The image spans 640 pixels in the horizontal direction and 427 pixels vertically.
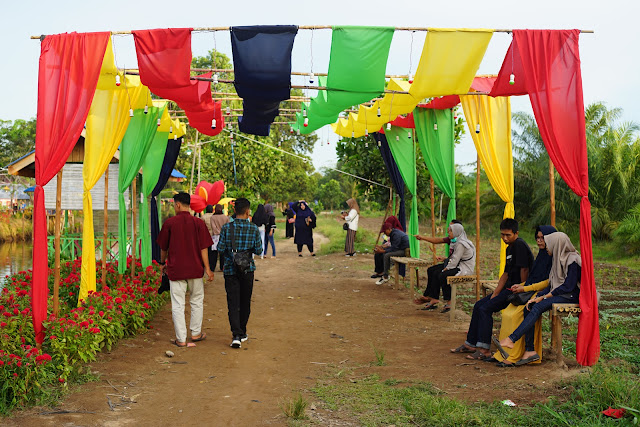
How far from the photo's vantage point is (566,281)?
5.34m

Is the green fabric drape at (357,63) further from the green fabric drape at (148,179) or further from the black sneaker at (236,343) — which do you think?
the green fabric drape at (148,179)

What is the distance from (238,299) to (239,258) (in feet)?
1.61

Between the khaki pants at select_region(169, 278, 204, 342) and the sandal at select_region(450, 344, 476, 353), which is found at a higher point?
the khaki pants at select_region(169, 278, 204, 342)

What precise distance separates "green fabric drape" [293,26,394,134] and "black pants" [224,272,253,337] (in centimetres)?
249

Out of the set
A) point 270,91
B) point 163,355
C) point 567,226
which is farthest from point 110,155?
point 567,226

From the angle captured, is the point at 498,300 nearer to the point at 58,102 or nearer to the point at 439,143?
the point at 439,143

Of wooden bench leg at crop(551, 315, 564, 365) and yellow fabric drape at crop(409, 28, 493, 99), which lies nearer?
wooden bench leg at crop(551, 315, 564, 365)

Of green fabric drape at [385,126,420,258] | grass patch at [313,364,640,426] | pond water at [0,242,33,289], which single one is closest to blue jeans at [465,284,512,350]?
grass patch at [313,364,640,426]

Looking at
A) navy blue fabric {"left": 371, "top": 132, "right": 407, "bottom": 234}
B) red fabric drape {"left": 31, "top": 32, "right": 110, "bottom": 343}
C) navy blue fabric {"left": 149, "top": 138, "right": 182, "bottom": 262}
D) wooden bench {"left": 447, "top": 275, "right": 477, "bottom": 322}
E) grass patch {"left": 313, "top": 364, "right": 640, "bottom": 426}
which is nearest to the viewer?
grass patch {"left": 313, "top": 364, "right": 640, "bottom": 426}

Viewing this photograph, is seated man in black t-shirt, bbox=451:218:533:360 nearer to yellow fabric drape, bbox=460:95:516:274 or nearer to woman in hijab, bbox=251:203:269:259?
yellow fabric drape, bbox=460:95:516:274

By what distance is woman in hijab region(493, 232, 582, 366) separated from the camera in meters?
5.28

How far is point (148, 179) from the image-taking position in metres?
10.0

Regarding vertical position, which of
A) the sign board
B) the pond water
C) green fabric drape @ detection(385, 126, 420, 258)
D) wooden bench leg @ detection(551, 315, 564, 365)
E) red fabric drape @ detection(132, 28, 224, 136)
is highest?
red fabric drape @ detection(132, 28, 224, 136)

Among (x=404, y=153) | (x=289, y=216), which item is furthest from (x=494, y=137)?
(x=289, y=216)
